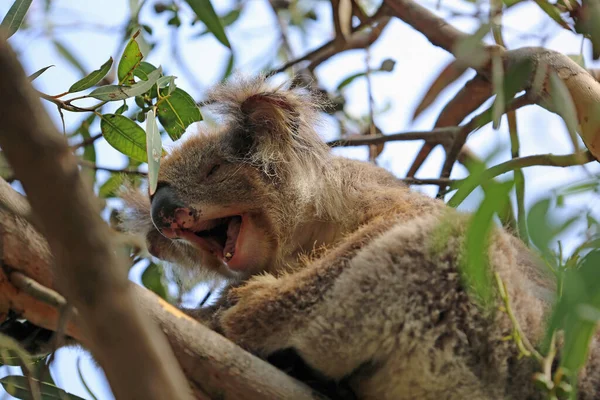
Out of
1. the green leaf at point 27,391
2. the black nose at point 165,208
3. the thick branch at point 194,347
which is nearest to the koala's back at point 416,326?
the thick branch at point 194,347

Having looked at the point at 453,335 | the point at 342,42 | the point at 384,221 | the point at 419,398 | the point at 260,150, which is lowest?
the point at 419,398

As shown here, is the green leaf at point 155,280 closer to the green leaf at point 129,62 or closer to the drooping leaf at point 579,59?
the green leaf at point 129,62

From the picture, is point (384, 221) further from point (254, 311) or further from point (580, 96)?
point (580, 96)

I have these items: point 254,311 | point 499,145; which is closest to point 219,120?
point 254,311

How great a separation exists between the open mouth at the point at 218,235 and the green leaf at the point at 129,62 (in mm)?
651

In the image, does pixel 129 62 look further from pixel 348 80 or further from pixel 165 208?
pixel 348 80

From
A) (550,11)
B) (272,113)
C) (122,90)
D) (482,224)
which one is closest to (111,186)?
(272,113)

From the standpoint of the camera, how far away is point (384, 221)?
2.23 m

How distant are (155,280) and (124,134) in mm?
960

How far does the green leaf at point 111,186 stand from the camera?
3201mm

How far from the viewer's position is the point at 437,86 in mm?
2977

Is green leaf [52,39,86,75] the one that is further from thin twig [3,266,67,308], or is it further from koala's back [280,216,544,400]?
koala's back [280,216,544,400]

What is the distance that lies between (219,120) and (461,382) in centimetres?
154

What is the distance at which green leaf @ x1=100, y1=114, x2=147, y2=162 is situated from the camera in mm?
2240
